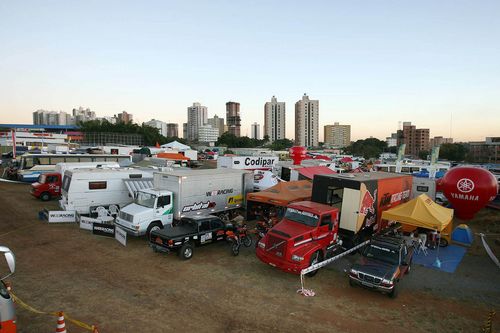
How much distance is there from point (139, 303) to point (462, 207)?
762 inches

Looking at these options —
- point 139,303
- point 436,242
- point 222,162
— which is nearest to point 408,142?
point 222,162

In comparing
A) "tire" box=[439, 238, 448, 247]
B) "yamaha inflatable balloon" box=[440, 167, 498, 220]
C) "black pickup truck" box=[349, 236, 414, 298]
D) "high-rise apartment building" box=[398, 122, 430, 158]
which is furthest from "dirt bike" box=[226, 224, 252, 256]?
"high-rise apartment building" box=[398, 122, 430, 158]

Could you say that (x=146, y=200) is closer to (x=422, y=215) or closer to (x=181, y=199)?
(x=181, y=199)

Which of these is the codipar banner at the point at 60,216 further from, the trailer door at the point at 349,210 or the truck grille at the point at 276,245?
the trailer door at the point at 349,210

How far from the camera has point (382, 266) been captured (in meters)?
10.4

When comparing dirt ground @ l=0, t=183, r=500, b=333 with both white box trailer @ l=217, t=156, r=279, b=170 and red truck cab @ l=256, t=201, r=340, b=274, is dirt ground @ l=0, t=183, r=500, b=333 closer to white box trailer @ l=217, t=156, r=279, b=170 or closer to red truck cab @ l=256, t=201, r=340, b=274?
red truck cab @ l=256, t=201, r=340, b=274

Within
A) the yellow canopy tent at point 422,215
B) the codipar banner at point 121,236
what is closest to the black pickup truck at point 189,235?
the codipar banner at point 121,236

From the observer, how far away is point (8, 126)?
11831 cm

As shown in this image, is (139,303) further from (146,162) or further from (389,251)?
(146,162)

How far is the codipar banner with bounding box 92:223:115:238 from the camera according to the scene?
1545 cm

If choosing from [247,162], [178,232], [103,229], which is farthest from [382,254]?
[247,162]

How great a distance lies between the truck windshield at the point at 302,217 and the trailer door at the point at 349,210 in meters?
2.64

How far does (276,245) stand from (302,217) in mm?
1813

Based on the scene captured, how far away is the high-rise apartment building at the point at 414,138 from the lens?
544ft
